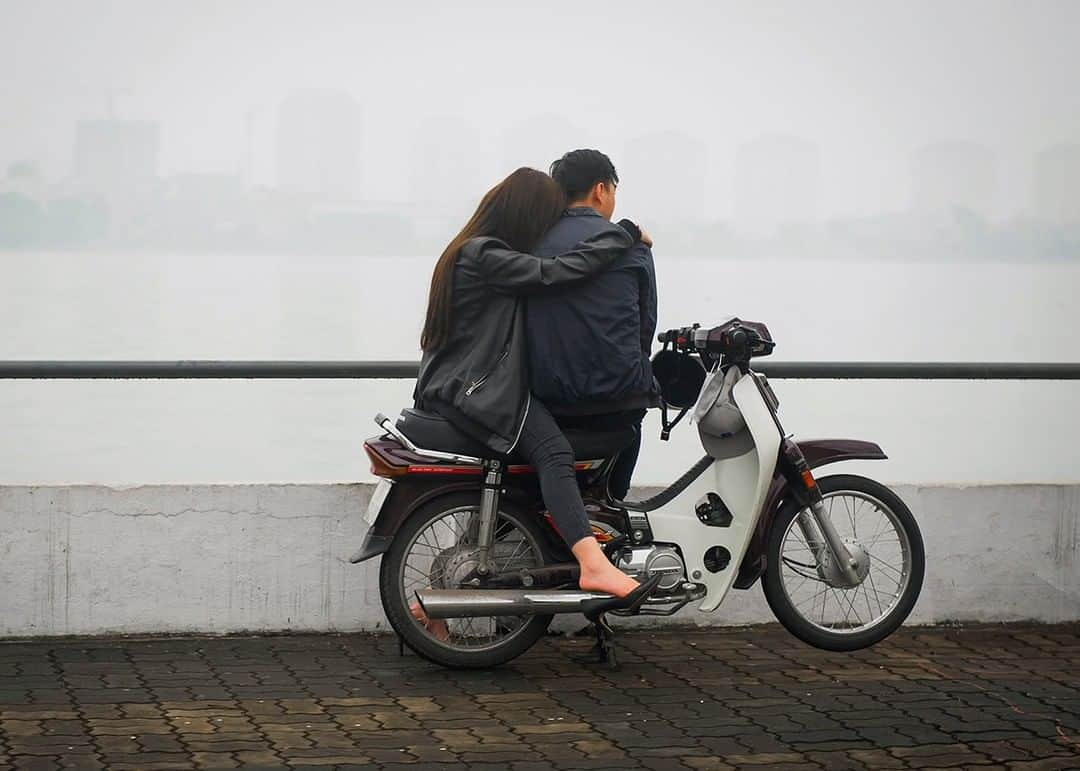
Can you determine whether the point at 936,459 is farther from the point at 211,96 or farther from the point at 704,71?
the point at 211,96

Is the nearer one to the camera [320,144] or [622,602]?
[622,602]

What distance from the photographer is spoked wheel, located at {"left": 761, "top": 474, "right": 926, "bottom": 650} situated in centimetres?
587

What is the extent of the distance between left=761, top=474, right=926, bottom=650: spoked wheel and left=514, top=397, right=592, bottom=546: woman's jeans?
723mm

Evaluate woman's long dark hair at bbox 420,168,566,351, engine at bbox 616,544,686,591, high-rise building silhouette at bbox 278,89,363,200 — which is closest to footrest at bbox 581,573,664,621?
engine at bbox 616,544,686,591

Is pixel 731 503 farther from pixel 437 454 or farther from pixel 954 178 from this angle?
pixel 954 178

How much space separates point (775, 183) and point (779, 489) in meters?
2.81

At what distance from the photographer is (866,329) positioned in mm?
8250

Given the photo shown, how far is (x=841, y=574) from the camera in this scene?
586 cm

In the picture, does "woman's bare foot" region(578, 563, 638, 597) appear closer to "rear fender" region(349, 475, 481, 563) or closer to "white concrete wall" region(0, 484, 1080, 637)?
"rear fender" region(349, 475, 481, 563)

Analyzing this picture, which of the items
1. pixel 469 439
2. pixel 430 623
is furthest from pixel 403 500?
pixel 430 623

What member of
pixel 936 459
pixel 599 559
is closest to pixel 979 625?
pixel 936 459

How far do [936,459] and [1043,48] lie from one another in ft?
9.00

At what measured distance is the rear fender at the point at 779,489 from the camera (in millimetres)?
5828

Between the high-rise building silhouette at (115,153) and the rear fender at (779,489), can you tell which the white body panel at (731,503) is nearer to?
the rear fender at (779,489)
